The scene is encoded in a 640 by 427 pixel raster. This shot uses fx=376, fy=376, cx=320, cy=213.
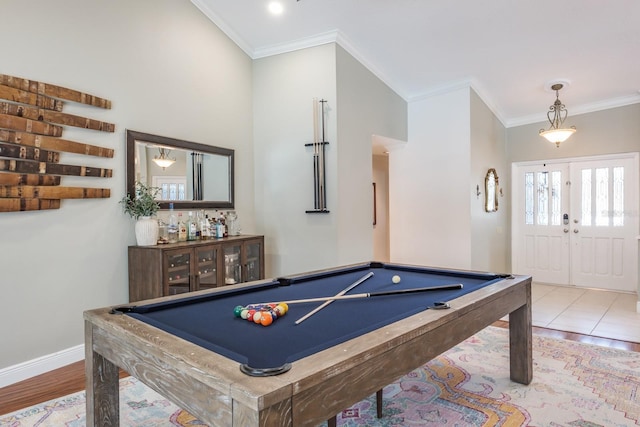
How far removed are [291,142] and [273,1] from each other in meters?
1.51

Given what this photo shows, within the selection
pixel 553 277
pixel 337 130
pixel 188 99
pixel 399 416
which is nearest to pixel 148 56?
pixel 188 99

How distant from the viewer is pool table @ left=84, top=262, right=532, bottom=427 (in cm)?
103

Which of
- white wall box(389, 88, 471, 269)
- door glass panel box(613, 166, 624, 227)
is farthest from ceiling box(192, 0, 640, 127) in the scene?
door glass panel box(613, 166, 624, 227)

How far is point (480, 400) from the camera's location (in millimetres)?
2385

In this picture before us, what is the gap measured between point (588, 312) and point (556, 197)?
94.1 inches

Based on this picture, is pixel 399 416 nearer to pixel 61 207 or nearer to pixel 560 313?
pixel 61 207

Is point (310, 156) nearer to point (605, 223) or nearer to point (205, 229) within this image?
point (205, 229)

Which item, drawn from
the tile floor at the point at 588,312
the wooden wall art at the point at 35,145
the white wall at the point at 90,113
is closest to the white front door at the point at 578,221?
the tile floor at the point at 588,312

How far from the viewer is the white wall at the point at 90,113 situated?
2.76 m

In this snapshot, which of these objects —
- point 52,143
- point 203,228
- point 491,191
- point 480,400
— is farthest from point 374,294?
point 491,191

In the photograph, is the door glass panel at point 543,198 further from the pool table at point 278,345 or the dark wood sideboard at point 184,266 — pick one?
the dark wood sideboard at point 184,266

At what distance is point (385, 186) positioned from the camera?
7707 millimetres

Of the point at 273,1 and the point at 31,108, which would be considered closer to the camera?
the point at 31,108

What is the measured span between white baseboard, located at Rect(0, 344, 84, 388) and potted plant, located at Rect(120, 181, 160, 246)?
39.8 inches
